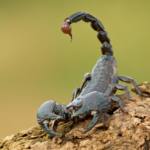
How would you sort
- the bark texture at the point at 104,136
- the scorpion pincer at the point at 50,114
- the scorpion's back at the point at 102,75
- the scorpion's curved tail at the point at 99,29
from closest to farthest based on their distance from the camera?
the bark texture at the point at 104,136 → the scorpion pincer at the point at 50,114 → the scorpion's back at the point at 102,75 → the scorpion's curved tail at the point at 99,29

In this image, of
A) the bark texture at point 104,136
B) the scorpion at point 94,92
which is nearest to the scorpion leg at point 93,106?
the scorpion at point 94,92

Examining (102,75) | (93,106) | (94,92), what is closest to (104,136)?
(93,106)

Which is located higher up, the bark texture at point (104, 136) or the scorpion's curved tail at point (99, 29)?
the scorpion's curved tail at point (99, 29)

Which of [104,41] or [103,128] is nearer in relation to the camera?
[103,128]

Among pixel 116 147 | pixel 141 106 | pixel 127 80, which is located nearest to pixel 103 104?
pixel 116 147

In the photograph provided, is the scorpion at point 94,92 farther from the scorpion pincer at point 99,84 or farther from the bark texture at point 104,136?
the bark texture at point 104,136

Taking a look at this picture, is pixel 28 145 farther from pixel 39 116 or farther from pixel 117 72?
pixel 117 72

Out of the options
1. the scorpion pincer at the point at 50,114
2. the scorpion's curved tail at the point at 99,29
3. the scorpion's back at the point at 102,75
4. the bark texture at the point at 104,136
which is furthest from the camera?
the scorpion's curved tail at the point at 99,29
